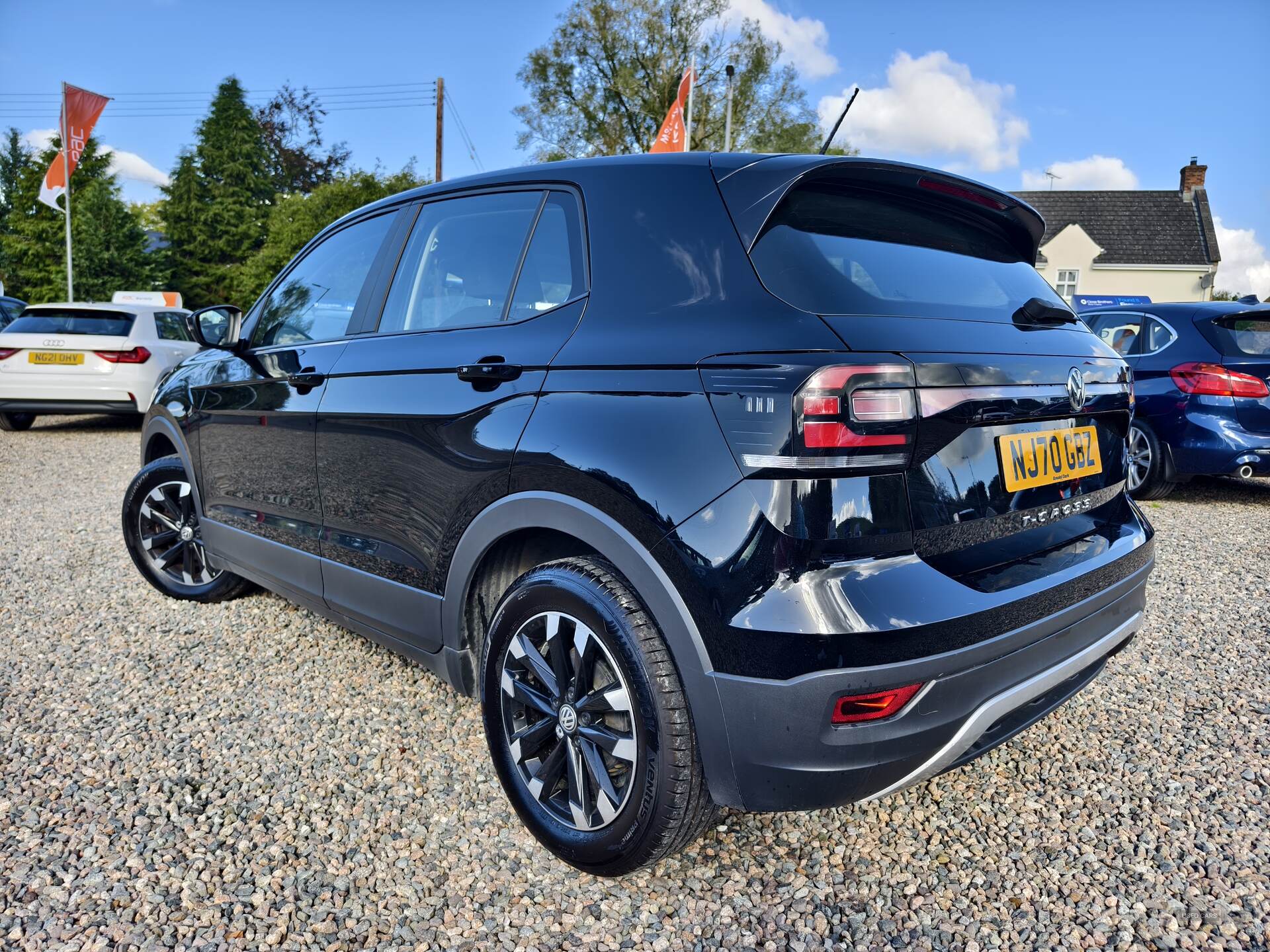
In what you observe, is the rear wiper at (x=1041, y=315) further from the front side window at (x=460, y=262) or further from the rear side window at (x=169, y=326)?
the rear side window at (x=169, y=326)

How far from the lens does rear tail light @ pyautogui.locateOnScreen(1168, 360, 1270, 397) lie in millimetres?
6566

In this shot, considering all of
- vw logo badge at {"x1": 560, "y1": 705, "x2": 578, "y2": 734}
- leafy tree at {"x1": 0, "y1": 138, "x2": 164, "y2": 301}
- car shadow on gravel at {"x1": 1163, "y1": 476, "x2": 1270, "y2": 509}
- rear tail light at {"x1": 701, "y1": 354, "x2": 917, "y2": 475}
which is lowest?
car shadow on gravel at {"x1": 1163, "y1": 476, "x2": 1270, "y2": 509}

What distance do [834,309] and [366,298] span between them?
1.81 m

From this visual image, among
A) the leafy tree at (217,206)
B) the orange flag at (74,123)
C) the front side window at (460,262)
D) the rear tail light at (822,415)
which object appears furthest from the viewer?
the leafy tree at (217,206)

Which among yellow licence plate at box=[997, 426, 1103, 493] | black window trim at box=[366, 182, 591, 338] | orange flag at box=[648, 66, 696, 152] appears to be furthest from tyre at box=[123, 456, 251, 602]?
orange flag at box=[648, 66, 696, 152]

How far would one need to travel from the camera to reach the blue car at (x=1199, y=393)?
6598 mm

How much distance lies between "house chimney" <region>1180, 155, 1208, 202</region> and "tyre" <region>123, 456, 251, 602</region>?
1937 inches

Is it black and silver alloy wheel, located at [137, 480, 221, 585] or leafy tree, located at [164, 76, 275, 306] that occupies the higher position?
leafy tree, located at [164, 76, 275, 306]

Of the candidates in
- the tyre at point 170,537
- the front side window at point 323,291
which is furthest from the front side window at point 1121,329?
the tyre at point 170,537

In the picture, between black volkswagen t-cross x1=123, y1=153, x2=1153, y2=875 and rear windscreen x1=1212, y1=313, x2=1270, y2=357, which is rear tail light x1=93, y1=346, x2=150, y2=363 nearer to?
black volkswagen t-cross x1=123, y1=153, x2=1153, y2=875

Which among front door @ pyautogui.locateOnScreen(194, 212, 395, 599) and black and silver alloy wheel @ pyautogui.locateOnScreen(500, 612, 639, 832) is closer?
black and silver alloy wheel @ pyautogui.locateOnScreen(500, 612, 639, 832)

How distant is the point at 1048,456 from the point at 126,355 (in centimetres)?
1096

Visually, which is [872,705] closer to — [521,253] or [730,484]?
[730,484]

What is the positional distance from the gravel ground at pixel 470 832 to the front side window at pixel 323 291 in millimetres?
1317
